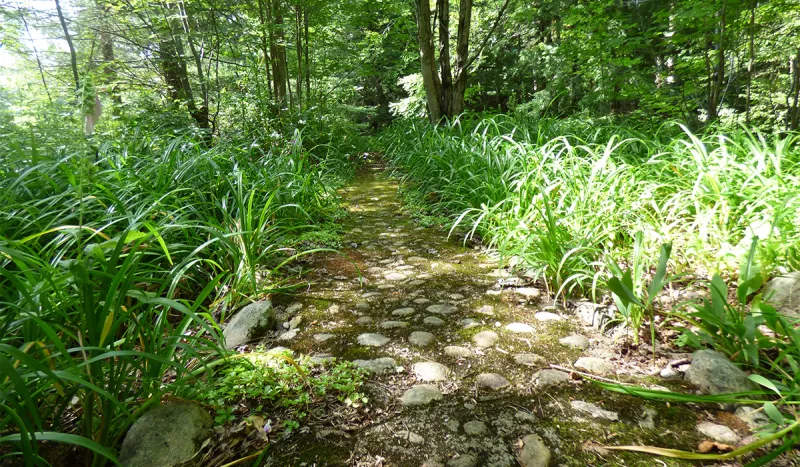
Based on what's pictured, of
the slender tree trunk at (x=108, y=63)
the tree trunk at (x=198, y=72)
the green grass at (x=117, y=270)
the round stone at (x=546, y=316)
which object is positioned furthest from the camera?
the tree trunk at (x=198, y=72)

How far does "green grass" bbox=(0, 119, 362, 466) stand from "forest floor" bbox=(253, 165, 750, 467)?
42 cm

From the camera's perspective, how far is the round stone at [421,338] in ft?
5.30

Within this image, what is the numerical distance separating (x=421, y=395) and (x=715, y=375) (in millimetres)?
1006

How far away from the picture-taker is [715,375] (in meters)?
1.24

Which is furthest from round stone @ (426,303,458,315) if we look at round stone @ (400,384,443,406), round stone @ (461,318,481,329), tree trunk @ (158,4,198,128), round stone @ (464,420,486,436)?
tree trunk @ (158,4,198,128)

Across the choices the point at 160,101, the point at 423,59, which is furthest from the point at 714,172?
the point at 160,101

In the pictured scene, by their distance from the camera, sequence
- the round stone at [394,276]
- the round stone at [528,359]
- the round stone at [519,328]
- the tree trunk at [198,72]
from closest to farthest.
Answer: the round stone at [528,359], the round stone at [519,328], the round stone at [394,276], the tree trunk at [198,72]

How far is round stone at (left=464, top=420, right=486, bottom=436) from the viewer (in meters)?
1.11

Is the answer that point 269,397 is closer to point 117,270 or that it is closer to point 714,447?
point 117,270

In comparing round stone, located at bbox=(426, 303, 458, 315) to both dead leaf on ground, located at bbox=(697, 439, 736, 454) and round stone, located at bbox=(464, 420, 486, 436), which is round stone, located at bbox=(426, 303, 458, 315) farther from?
dead leaf on ground, located at bbox=(697, 439, 736, 454)

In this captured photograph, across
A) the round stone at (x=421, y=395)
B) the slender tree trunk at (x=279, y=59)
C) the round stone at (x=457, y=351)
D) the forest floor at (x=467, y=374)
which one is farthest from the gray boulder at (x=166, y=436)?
the slender tree trunk at (x=279, y=59)

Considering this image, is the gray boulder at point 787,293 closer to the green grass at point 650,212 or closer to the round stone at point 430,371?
the green grass at point 650,212

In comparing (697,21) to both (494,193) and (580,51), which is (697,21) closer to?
(580,51)

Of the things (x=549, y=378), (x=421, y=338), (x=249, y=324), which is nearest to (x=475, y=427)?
(x=549, y=378)
